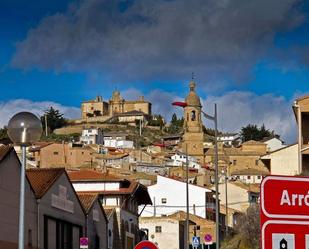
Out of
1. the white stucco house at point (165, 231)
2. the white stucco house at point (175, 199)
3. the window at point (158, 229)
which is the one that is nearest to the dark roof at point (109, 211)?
the white stucco house at point (165, 231)

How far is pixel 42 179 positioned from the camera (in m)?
43.5

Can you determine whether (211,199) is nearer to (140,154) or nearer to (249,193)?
(249,193)

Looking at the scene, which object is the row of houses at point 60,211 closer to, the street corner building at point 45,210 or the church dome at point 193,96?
the street corner building at point 45,210

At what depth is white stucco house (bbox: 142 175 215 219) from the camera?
326ft

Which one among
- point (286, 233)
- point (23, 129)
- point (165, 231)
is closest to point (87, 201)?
point (165, 231)

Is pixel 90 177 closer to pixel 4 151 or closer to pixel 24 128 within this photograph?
pixel 4 151

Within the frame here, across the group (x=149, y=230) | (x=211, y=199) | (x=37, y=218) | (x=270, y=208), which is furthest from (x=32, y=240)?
(x=211, y=199)

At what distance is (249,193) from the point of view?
347 feet

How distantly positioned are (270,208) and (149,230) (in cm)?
8030

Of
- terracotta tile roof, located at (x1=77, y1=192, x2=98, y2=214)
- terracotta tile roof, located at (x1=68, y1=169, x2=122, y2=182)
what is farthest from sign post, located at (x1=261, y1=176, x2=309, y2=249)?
terracotta tile roof, located at (x1=68, y1=169, x2=122, y2=182)

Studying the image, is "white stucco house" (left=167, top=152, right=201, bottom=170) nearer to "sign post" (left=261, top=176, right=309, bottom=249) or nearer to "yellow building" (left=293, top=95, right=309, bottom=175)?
"yellow building" (left=293, top=95, right=309, bottom=175)

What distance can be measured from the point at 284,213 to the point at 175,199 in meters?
95.9

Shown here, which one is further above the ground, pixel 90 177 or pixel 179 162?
pixel 179 162

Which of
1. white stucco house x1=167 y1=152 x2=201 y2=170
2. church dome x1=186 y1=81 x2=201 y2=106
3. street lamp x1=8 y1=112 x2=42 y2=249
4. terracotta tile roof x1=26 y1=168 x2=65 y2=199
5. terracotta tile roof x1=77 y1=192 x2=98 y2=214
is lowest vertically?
terracotta tile roof x1=77 y1=192 x2=98 y2=214
